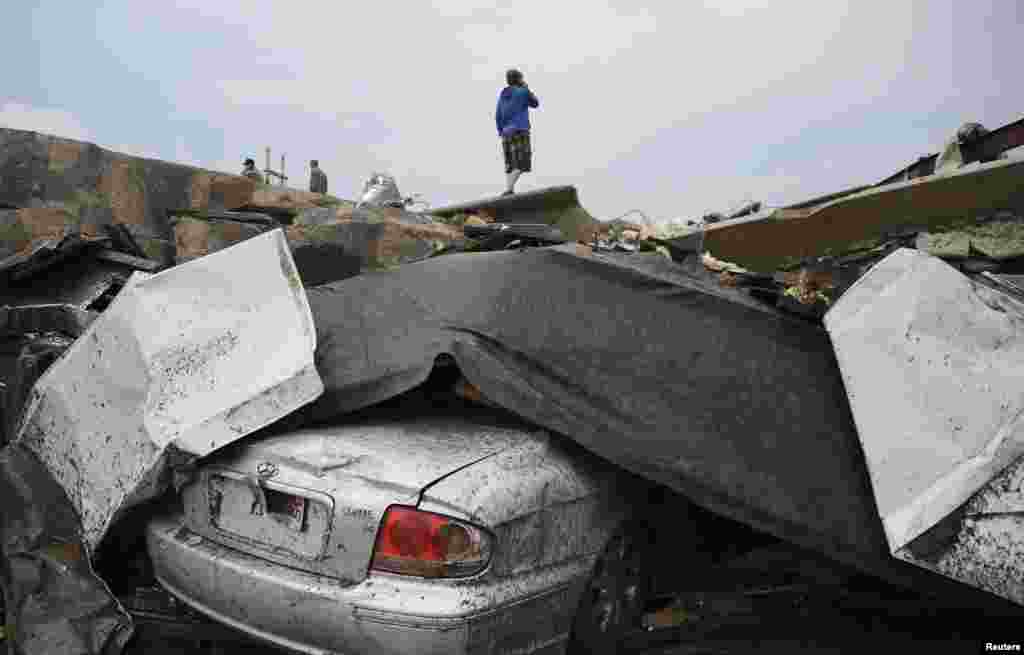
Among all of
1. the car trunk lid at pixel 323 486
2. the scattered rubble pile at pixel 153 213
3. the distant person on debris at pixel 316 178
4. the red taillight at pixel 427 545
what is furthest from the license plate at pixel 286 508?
the distant person on debris at pixel 316 178

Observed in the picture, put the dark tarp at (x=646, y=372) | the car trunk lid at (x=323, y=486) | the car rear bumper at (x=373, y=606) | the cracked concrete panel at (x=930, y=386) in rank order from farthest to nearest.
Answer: the dark tarp at (x=646, y=372) → the cracked concrete panel at (x=930, y=386) → the car trunk lid at (x=323, y=486) → the car rear bumper at (x=373, y=606)

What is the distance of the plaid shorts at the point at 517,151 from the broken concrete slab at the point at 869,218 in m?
4.04

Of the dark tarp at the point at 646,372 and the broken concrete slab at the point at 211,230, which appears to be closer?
the dark tarp at the point at 646,372

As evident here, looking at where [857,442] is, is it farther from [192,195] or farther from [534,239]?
[192,195]

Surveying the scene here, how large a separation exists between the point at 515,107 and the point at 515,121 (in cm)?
18

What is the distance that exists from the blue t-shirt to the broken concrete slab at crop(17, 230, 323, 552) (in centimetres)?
733

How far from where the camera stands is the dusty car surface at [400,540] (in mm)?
2270

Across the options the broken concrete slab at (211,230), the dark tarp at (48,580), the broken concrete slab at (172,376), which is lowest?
the dark tarp at (48,580)

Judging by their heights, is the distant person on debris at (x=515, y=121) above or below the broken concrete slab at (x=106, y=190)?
above

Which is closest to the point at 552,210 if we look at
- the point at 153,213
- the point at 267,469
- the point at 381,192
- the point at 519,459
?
the point at 381,192

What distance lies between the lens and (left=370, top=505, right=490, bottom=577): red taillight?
89.4 inches

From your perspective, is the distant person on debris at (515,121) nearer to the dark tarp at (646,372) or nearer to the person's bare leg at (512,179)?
the person's bare leg at (512,179)

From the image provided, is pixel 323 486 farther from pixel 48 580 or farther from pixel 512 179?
pixel 512 179

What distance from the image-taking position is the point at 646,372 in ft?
9.71
